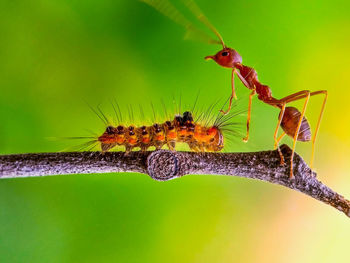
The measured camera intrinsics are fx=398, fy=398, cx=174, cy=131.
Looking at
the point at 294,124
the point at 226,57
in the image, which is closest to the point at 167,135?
the point at 226,57

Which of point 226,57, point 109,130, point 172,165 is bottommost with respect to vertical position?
point 172,165

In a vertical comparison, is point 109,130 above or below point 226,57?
below

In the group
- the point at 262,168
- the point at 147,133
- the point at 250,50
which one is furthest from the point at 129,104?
the point at 262,168

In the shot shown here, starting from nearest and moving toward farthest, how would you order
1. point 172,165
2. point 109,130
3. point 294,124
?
1. point 172,165
2. point 294,124
3. point 109,130

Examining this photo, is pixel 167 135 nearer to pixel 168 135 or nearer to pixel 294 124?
pixel 168 135

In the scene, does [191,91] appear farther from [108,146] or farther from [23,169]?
[23,169]

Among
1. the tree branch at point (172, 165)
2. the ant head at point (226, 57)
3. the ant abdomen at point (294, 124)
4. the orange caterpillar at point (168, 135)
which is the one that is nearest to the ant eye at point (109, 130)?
the orange caterpillar at point (168, 135)

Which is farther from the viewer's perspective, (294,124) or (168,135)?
(168,135)

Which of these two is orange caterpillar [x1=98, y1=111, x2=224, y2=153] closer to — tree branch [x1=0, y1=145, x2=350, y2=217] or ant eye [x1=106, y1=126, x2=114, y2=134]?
ant eye [x1=106, y1=126, x2=114, y2=134]
